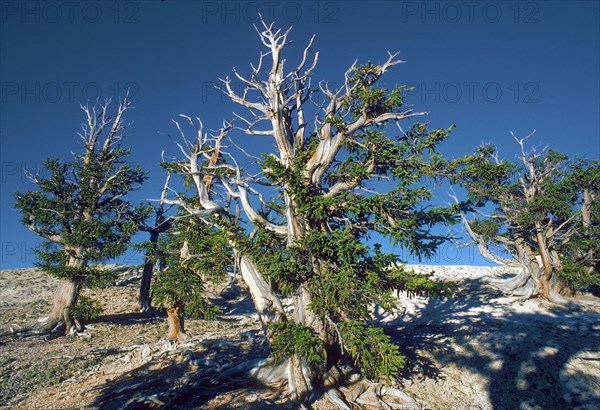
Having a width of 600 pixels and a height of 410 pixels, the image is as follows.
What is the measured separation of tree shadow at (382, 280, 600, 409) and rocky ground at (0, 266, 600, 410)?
3 cm

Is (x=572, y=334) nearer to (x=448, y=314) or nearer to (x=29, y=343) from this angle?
(x=448, y=314)

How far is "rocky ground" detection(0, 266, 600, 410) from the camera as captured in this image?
31.8 ft

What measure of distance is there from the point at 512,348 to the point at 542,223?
10737 millimetres

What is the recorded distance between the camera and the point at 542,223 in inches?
802

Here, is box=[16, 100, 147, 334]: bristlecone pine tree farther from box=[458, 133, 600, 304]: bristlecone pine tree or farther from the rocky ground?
box=[458, 133, 600, 304]: bristlecone pine tree

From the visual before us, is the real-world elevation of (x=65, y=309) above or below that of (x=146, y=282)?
below

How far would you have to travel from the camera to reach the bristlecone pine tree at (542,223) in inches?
758

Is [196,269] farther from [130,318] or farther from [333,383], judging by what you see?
[130,318]

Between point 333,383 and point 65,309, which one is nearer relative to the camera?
point 333,383

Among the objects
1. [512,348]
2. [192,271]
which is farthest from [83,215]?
[512,348]

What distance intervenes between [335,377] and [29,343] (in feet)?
48.2

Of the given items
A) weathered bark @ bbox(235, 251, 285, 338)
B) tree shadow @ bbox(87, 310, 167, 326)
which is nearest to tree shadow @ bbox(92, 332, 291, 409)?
weathered bark @ bbox(235, 251, 285, 338)

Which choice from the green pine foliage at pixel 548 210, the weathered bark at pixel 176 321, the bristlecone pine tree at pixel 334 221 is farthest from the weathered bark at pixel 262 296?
the green pine foliage at pixel 548 210

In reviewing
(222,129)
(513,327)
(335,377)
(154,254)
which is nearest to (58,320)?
(154,254)
